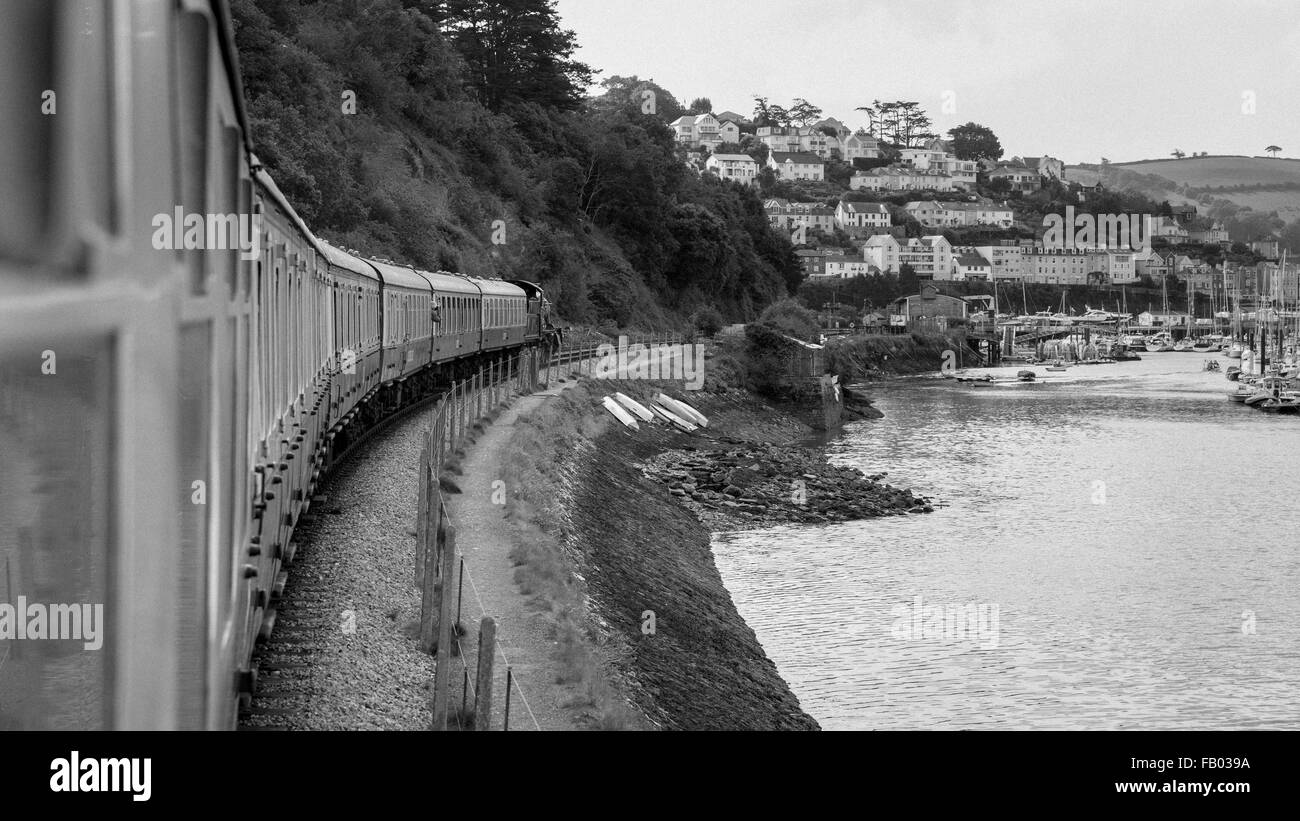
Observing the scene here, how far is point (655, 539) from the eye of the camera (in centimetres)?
2509

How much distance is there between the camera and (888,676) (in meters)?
19.1

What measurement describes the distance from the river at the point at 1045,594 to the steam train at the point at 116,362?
14.4 metres

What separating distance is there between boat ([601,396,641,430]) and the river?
8378 millimetres

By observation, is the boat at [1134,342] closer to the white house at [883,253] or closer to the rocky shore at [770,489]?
the white house at [883,253]

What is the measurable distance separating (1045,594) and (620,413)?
1592cm

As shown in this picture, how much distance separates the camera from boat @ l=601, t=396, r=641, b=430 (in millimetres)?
37344

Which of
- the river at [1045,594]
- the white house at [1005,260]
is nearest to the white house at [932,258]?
the white house at [1005,260]

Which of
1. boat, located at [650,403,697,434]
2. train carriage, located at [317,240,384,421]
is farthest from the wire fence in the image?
boat, located at [650,403,697,434]

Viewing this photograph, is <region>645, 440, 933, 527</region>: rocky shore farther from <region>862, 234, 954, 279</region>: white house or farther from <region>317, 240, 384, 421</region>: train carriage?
<region>862, 234, 954, 279</region>: white house

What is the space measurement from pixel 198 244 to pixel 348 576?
378 inches

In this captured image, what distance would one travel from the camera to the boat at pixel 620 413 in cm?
3734

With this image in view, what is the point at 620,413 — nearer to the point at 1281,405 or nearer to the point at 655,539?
the point at 655,539
